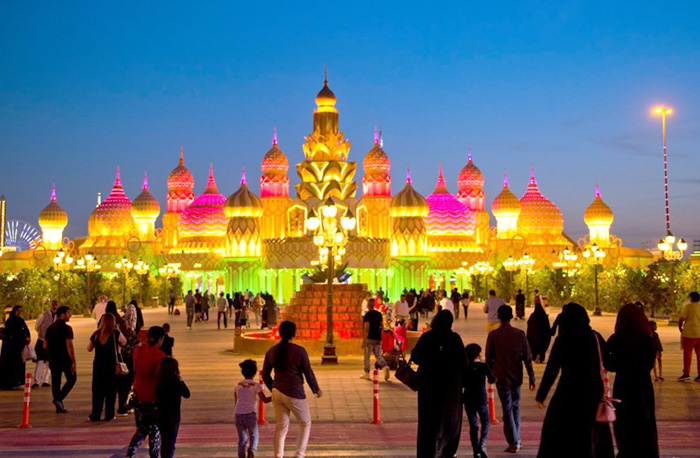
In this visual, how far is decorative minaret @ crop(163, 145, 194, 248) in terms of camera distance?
90.6 meters

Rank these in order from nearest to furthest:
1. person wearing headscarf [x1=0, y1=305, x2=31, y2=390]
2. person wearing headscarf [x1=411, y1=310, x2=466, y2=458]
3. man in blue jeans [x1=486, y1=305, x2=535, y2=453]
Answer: person wearing headscarf [x1=411, y1=310, x2=466, y2=458]
man in blue jeans [x1=486, y1=305, x2=535, y2=453]
person wearing headscarf [x1=0, y1=305, x2=31, y2=390]

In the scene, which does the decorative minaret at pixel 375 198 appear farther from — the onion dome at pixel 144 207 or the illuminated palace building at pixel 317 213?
the onion dome at pixel 144 207

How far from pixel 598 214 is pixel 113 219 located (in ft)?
144

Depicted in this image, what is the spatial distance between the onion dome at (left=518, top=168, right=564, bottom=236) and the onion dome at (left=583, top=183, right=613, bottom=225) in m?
2.72

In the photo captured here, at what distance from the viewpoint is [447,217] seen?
84.1 meters

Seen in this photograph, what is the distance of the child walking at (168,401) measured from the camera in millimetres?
8922

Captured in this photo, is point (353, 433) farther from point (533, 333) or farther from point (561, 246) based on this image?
point (561, 246)

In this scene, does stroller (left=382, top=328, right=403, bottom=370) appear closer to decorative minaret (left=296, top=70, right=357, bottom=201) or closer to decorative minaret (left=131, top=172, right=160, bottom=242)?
decorative minaret (left=296, top=70, right=357, bottom=201)

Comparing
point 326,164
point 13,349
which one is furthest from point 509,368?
point 326,164

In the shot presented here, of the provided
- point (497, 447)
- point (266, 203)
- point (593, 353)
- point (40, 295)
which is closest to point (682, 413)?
point (497, 447)

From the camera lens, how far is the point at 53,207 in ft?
306

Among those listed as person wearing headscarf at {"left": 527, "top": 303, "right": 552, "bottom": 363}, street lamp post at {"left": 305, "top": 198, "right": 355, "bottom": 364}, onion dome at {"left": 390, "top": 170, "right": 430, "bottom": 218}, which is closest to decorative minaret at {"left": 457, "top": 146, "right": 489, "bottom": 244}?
onion dome at {"left": 390, "top": 170, "right": 430, "bottom": 218}

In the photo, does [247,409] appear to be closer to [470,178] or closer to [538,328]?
[538,328]

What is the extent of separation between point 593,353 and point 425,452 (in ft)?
4.89
